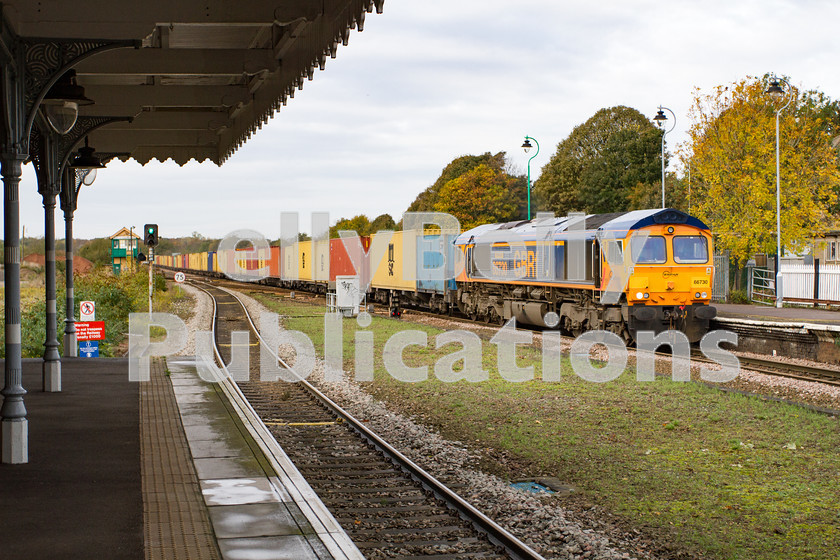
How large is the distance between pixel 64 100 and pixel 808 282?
1117 inches

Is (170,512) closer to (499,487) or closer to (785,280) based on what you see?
(499,487)

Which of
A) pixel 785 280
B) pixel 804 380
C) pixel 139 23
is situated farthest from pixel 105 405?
pixel 785 280

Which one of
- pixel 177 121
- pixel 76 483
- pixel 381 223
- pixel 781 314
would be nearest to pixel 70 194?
pixel 177 121

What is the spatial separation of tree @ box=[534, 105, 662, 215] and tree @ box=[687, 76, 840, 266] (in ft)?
76.4

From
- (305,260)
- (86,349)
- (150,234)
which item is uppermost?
(150,234)

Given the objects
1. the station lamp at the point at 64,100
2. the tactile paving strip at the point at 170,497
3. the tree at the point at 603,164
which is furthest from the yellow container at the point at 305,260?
the station lamp at the point at 64,100

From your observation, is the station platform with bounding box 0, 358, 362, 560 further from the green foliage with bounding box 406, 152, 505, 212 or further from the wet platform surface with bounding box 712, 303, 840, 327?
the green foliage with bounding box 406, 152, 505, 212

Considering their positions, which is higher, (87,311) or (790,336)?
(87,311)

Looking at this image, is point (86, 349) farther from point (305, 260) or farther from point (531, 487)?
point (305, 260)

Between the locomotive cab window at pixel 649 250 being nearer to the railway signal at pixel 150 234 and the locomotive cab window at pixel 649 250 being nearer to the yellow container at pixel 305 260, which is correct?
the railway signal at pixel 150 234

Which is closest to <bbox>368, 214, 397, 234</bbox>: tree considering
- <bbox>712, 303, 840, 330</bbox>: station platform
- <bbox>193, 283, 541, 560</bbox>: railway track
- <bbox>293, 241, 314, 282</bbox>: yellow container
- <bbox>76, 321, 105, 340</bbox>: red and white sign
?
<bbox>293, 241, 314, 282</bbox>: yellow container

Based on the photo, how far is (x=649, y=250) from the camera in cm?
1941

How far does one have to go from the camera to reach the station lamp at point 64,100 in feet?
29.6

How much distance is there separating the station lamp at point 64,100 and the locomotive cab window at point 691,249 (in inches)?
558
